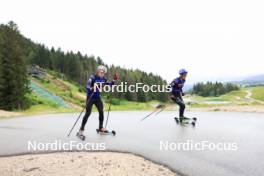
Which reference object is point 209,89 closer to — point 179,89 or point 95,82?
point 179,89

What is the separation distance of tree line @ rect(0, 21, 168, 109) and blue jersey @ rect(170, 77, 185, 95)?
29413 mm

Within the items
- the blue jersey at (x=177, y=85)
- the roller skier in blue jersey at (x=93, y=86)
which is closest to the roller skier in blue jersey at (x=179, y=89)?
the blue jersey at (x=177, y=85)

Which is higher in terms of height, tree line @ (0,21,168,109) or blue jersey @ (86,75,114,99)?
tree line @ (0,21,168,109)

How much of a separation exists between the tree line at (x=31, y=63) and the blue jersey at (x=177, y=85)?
96.5ft

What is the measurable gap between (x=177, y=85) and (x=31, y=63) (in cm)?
11444

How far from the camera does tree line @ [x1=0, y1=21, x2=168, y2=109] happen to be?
39.1 m

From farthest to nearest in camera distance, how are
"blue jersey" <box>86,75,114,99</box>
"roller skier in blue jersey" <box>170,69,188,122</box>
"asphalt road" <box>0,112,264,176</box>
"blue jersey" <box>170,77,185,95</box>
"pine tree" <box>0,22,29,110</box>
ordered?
"pine tree" <box>0,22,29,110</box>
"blue jersey" <box>170,77,185,95</box>
"roller skier in blue jersey" <box>170,69,188,122</box>
"blue jersey" <box>86,75,114,99</box>
"asphalt road" <box>0,112,264,176</box>

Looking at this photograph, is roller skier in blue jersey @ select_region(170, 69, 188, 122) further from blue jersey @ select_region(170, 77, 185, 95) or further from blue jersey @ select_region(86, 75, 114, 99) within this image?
blue jersey @ select_region(86, 75, 114, 99)

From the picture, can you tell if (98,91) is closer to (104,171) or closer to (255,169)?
(104,171)

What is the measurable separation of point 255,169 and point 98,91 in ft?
19.7

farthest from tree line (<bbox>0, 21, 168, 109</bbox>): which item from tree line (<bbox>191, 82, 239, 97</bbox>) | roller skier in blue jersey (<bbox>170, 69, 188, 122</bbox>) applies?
roller skier in blue jersey (<bbox>170, 69, 188, 122</bbox>)

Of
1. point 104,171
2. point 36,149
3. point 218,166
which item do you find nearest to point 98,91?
point 36,149

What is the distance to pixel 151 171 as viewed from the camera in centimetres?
670

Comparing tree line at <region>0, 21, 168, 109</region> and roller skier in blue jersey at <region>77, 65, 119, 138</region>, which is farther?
tree line at <region>0, 21, 168, 109</region>
